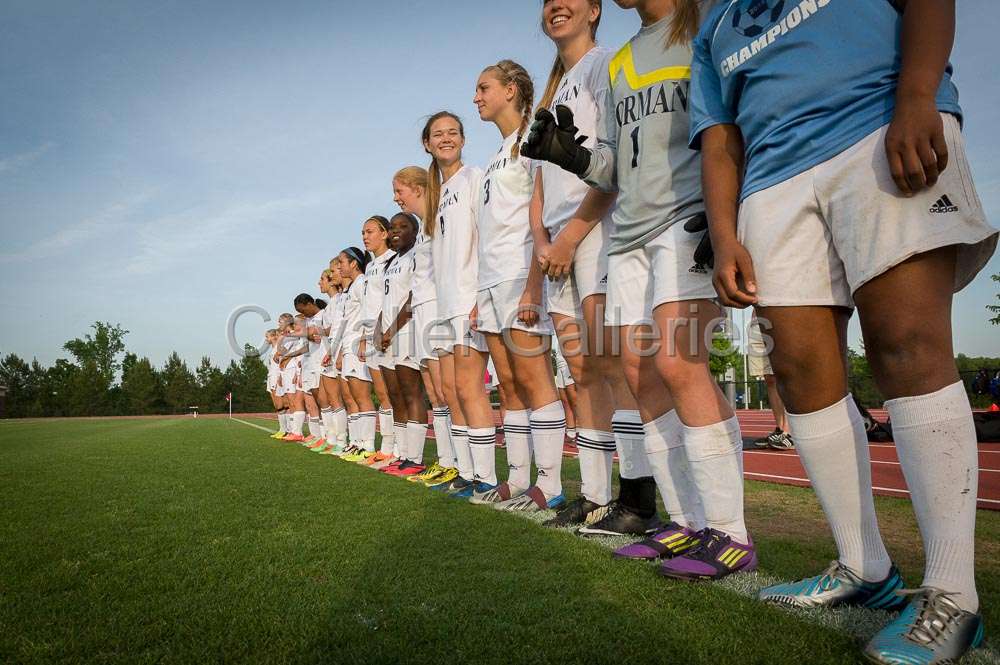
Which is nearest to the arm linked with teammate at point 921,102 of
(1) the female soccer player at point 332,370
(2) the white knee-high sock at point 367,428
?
(2) the white knee-high sock at point 367,428

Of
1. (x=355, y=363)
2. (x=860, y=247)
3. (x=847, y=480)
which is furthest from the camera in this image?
(x=355, y=363)

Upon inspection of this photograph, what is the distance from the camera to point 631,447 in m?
2.98

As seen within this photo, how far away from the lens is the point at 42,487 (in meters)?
5.07

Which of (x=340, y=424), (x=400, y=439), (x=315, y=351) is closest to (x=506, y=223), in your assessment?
(x=400, y=439)

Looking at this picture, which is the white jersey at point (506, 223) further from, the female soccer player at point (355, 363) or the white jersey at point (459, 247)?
the female soccer player at point (355, 363)

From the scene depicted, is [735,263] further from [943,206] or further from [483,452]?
[483,452]

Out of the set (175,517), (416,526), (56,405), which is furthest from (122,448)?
(56,405)

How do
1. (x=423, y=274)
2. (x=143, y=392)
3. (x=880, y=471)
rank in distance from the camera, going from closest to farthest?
(x=880, y=471) < (x=423, y=274) < (x=143, y=392)

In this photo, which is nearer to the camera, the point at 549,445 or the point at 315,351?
the point at 549,445

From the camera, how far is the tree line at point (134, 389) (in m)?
60.7

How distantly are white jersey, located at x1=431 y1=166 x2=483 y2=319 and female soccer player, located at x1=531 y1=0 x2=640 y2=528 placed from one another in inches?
50.3

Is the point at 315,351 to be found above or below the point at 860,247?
above

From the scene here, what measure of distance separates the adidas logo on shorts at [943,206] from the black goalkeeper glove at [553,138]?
135cm

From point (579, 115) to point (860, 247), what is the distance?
200 centimetres
